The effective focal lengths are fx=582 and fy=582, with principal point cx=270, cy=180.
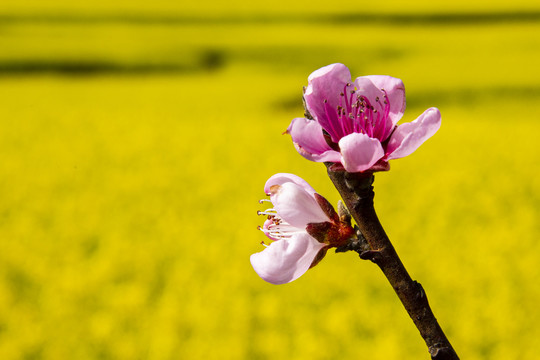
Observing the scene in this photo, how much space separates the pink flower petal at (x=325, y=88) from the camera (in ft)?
1.90

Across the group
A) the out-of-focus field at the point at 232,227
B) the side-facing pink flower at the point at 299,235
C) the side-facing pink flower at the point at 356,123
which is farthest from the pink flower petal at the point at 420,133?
the out-of-focus field at the point at 232,227

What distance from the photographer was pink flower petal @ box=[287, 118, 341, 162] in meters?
0.54

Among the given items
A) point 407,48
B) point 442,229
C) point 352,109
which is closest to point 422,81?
point 407,48

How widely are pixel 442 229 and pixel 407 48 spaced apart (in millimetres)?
7615

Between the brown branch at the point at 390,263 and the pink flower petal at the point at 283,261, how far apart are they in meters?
0.07

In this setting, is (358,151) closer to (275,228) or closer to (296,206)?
(296,206)

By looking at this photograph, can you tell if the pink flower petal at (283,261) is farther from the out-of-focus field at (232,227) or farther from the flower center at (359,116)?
the out-of-focus field at (232,227)

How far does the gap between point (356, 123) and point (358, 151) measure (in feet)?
0.42

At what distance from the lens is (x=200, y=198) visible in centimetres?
533

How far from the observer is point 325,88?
598 millimetres

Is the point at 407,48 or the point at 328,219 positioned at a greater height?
the point at 407,48

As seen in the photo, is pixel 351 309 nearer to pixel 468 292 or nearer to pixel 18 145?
pixel 468 292

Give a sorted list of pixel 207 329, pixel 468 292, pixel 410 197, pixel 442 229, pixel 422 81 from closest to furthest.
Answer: pixel 207 329, pixel 468 292, pixel 442 229, pixel 410 197, pixel 422 81

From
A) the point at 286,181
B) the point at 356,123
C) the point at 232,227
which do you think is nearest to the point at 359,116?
the point at 356,123
